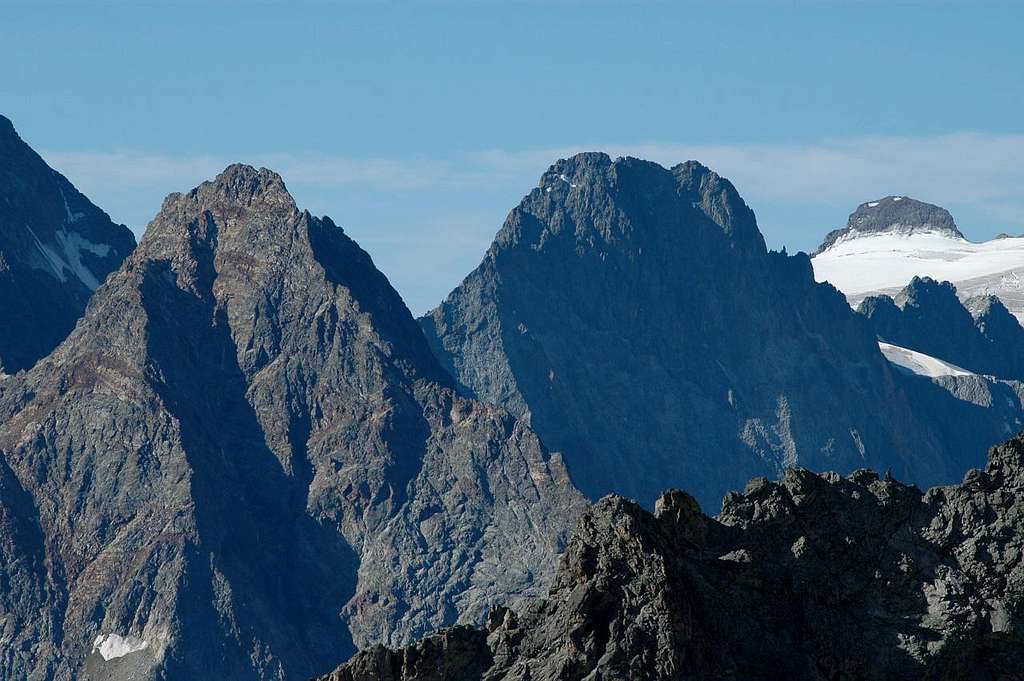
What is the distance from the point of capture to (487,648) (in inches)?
3310

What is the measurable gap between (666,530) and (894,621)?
697 centimetres

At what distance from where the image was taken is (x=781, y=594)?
282 ft

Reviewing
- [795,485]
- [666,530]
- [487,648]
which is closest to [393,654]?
[487,648]

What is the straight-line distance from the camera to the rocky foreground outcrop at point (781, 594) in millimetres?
80688

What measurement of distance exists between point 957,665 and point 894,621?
221cm

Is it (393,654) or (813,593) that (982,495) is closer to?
(813,593)

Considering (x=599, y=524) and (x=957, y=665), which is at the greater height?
(x=599, y=524)

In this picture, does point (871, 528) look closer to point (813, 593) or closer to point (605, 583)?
point (813, 593)

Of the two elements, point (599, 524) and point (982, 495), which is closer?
point (599, 524)

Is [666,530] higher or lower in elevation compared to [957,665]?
higher

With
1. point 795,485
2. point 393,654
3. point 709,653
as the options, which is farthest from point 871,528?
point 393,654

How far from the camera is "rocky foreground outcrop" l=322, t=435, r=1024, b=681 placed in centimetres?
8069

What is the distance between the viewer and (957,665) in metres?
84.4

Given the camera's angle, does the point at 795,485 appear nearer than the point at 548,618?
No
